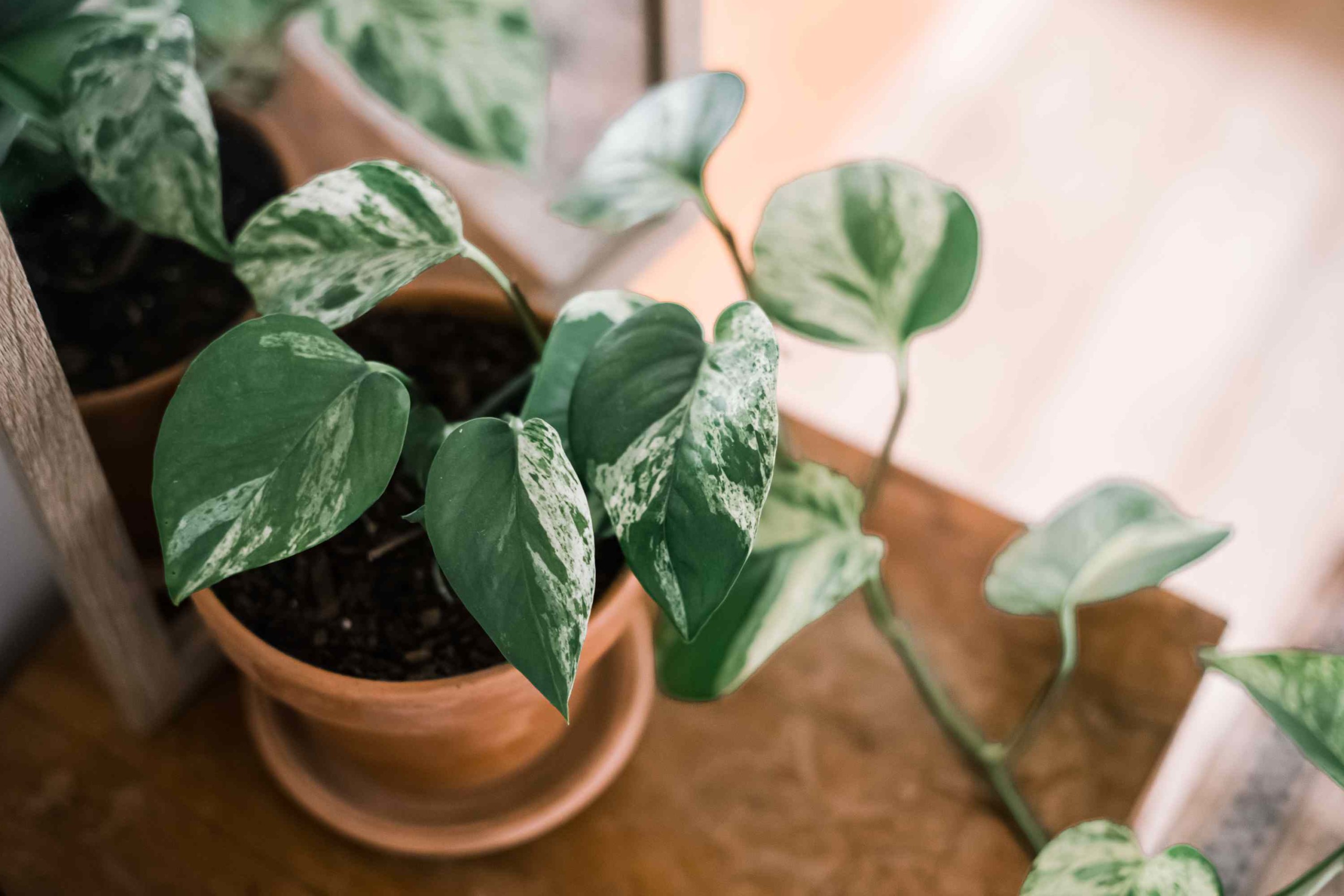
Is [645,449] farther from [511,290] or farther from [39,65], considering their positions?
[39,65]

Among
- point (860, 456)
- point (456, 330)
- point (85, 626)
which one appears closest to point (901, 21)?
point (860, 456)

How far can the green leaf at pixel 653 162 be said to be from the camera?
1.82 feet

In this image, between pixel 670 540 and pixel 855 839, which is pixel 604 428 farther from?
pixel 855 839

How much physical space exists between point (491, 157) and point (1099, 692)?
495mm

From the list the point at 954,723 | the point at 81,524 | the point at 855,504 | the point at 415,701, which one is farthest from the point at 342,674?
the point at 954,723

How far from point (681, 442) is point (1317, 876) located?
0.36 m

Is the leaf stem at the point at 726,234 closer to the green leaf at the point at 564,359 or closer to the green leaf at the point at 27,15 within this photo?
the green leaf at the point at 564,359

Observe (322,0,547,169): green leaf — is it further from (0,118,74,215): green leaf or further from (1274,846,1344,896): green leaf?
(1274,846,1344,896): green leaf

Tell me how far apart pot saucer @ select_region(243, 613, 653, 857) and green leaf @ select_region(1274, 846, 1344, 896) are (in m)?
0.35

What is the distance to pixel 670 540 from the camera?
0.41 m

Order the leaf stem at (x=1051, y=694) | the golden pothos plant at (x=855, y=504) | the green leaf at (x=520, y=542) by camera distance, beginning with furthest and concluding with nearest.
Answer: the leaf stem at (x=1051, y=694) < the golden pothos plant at (x=855, y=504) < the green leaf at (x=520, y=542)

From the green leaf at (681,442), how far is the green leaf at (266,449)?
0.25 feet

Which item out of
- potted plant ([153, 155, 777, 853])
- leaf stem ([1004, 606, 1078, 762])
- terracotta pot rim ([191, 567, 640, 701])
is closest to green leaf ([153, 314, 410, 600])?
potted plant ([153, 155, 777, 853])

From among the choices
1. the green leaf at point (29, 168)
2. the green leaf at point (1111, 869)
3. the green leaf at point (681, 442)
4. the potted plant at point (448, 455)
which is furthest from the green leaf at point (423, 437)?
the green leaf at point (1111, 869)
